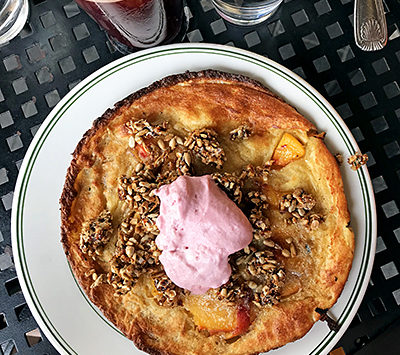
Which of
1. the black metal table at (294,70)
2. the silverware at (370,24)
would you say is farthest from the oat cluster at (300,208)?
the silverware at (370,24)

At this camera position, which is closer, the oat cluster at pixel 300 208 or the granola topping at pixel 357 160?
the oat cluster at pixel 300 208

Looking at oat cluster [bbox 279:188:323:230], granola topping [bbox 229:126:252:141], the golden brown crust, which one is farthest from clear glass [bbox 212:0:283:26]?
oat cluster [bbox 279:188:323:230]

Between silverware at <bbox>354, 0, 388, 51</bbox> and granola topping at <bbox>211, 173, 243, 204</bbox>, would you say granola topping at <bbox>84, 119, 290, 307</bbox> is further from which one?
silverware at <bbox>354, 0, 388, 51</bbox>

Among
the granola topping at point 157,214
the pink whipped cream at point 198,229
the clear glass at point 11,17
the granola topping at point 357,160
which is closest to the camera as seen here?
the pink whipped cream at point 198,229

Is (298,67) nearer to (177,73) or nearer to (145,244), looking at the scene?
(177,73)

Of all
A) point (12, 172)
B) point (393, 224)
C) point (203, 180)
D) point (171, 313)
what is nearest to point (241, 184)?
point (203, 180)

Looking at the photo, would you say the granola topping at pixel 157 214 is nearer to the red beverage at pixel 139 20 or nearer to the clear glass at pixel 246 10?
the red beverage at pixel 139 20

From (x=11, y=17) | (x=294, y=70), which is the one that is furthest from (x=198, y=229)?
(x=11, y=17)
